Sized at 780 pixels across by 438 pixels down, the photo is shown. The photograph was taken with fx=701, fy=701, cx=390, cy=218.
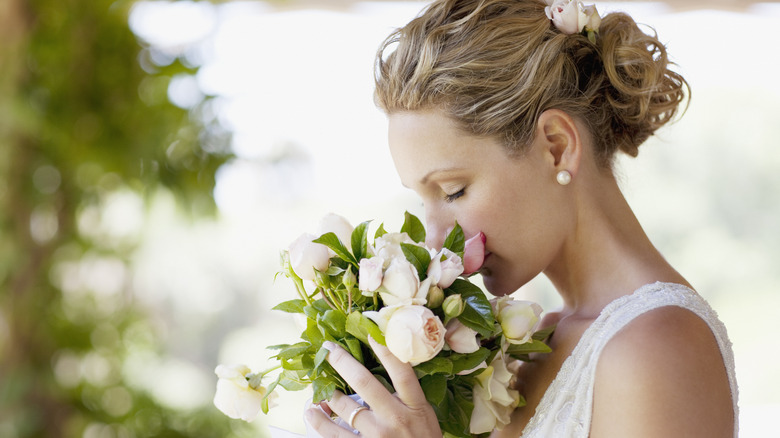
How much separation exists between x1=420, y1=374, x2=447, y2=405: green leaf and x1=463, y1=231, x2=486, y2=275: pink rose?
0.60 feet

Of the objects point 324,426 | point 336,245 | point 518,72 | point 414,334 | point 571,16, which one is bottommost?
point 324,426

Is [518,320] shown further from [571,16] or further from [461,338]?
[571,16]

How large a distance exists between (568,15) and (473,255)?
49cm

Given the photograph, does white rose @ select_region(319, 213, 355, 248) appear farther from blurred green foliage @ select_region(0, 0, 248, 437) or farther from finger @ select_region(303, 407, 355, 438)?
blurred green foliage @ select_region(0, 0, 248, 437)

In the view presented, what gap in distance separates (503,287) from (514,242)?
0.09m

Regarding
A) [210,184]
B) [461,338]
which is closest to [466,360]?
[461,338]

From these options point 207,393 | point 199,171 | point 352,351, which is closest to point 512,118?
point 352,351

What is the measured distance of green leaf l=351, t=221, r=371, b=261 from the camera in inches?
43.8

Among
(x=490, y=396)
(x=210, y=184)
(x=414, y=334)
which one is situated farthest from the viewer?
(x=210, y=184)

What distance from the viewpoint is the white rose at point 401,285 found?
1.02 meters

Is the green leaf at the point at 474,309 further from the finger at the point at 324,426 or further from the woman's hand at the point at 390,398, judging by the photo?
the finger at the point at 324,426

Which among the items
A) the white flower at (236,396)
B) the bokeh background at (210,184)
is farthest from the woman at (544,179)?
the bokeh background at (210,184)

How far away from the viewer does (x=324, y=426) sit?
3.86ft

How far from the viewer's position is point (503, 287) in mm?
1291
